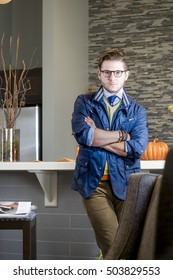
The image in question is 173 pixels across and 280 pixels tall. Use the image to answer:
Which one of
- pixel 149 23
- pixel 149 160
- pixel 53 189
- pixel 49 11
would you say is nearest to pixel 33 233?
pixel 53 189

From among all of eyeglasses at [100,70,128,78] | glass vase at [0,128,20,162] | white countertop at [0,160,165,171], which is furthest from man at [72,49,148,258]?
glass vase at [0,128,20,162]

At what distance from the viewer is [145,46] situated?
5379 millimetres

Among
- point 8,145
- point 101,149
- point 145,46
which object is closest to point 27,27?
point 145,46

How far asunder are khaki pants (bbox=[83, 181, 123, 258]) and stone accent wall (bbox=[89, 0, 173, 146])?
3343 mm

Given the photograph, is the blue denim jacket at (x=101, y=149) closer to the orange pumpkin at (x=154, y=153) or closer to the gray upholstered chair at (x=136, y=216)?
the orange pumpkin at (x=154, y=153)

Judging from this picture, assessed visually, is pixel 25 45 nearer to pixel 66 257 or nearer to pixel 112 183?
pixel 66 257

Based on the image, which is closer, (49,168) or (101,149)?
(101,149)

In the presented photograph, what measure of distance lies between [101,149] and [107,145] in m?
0.04

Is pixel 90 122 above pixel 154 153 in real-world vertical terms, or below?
above

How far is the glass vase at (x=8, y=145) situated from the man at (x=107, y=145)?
2.41ft

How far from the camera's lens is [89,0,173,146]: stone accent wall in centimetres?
528

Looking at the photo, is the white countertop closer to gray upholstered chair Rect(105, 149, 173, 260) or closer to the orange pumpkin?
the orange pumpkin

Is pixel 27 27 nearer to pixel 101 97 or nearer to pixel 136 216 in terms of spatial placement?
pixel 101 97

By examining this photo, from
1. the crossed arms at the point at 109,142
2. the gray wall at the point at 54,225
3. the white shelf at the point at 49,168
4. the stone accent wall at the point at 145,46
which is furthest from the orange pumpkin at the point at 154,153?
the stone accent wall at the point at 145,46
